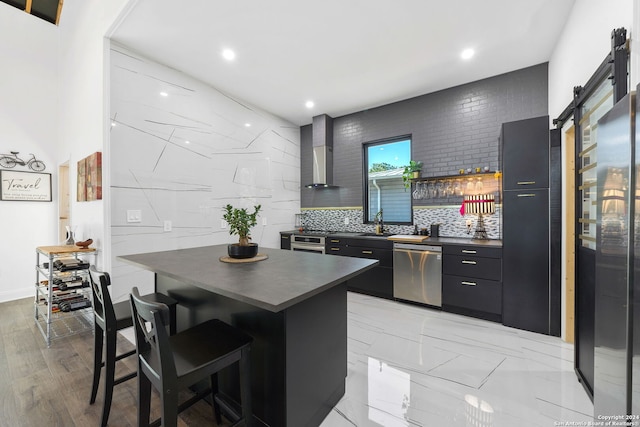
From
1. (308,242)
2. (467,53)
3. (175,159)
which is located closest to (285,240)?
(308,242)

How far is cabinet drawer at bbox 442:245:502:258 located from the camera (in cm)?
308

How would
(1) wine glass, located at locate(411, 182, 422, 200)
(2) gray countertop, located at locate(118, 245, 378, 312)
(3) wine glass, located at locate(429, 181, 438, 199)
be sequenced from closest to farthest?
(2) gray countertop, located at locate(118, 245, 378, 312), (3) wine glass, located at locate(429, 181, 438, 199), (1) wine glass, located at locate(411, 182, 422, 200)

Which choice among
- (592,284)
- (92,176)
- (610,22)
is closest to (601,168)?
(592,284)

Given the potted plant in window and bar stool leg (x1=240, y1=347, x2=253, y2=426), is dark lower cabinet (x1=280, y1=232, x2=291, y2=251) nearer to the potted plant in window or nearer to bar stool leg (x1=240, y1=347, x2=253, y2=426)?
the potted plant in window

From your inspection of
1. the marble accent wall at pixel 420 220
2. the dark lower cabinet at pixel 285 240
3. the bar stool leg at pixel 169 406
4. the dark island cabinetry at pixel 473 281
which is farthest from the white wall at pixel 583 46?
the dark lower cabinet at pixel 285 240

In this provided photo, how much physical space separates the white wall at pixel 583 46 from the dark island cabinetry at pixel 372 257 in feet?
6.25

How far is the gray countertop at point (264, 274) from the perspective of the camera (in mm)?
1144

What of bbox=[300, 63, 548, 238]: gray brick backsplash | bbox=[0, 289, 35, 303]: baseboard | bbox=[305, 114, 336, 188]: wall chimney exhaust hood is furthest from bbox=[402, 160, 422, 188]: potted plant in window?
bbox=[0, 289, 35, 303]: baseboard

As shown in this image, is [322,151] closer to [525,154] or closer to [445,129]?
[445,129]

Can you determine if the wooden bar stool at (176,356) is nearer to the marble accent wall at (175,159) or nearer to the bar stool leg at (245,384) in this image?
the bar stool leg at (245,384)

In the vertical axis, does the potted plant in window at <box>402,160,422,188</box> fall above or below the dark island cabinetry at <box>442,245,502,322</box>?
above

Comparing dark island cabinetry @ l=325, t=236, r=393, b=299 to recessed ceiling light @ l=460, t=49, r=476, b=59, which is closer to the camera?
recessed ceiling light @ l=460, t=49, r=476, b=59

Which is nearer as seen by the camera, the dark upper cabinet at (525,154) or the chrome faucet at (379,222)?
the dark upper cabinet at (525,154)

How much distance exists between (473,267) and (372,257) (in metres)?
1.36
